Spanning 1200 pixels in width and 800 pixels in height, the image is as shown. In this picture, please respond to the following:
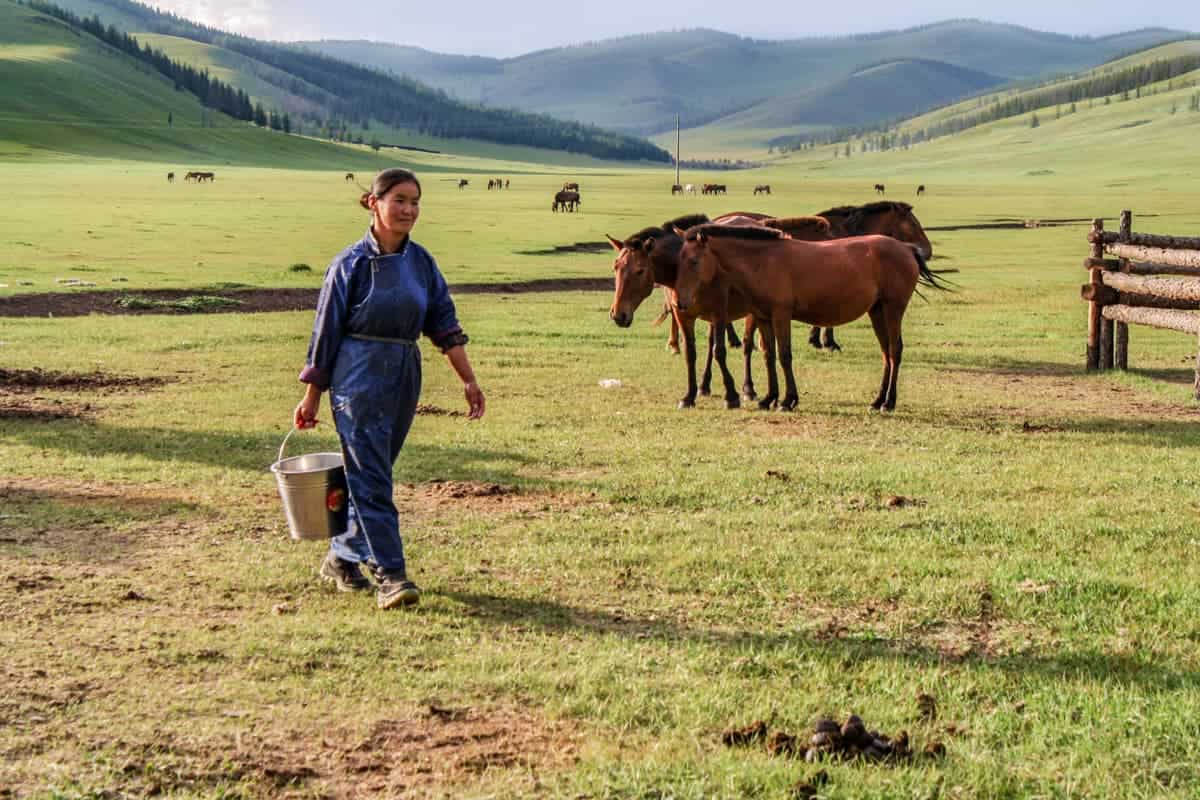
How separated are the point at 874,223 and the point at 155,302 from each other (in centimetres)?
1426

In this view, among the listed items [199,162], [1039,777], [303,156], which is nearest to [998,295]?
[1039,777]

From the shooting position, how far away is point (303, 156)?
175375mm

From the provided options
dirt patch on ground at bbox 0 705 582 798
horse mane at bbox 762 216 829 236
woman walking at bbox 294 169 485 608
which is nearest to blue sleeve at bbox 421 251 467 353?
woman walking at bbox 294 169 485 608

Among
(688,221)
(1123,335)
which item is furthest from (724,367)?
(1123,335)

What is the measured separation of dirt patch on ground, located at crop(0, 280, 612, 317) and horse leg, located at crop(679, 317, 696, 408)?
1261 cm

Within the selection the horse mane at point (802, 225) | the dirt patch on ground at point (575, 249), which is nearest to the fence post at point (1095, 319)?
the horse mane at point (802, 225)

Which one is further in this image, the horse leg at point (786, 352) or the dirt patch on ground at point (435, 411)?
the horse leg at point (786, 352)

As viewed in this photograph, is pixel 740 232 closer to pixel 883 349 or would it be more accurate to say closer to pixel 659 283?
pixel 659 283

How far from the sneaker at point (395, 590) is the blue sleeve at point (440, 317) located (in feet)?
4.39

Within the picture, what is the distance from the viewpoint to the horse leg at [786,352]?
14.6 m

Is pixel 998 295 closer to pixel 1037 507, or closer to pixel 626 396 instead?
pixel 626 396

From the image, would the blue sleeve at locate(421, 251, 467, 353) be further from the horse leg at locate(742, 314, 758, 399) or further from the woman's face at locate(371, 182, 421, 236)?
the horse leg at locate(742, 314, 758, 399)

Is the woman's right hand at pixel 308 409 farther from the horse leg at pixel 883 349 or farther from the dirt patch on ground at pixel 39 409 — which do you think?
the horse leg at pixel 883 349

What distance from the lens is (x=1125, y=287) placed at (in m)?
17.7
